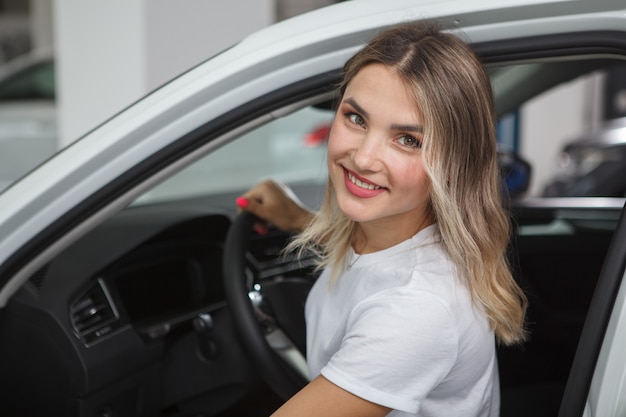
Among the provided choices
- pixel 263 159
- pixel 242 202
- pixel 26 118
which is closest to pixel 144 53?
pixel 263 159

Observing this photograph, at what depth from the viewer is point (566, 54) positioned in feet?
4.19

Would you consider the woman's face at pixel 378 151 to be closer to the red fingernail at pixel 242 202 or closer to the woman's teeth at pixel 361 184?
the woman's teeth at pixel 361 184

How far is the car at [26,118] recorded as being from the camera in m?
6.05

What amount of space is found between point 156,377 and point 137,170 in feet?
1.73

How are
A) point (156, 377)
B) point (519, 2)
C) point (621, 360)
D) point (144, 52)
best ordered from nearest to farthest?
point (621, 360), point (519, 2), point (156, 377), point (144, 52)

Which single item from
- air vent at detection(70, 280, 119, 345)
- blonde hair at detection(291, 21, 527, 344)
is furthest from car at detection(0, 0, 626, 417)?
blonde hair at detection(291, 21, 527, 344)

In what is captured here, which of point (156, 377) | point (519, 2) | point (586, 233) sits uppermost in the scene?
point (519, 2)

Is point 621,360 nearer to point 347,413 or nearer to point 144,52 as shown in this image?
point 347,413

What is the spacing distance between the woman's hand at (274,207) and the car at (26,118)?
12.8ft

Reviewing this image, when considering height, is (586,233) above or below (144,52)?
below

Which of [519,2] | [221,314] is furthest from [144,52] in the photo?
[519,2]

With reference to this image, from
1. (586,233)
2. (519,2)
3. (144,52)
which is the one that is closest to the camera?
(519,2)

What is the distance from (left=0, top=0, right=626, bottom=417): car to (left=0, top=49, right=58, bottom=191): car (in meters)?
3.79

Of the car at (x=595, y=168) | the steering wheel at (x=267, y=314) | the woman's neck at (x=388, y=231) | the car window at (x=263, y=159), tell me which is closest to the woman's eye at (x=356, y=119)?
the woman's neck at (x=388, y=231)
